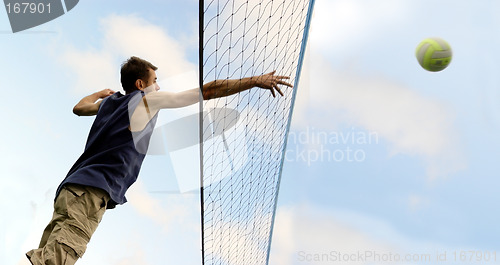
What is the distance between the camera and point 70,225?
7.25ft

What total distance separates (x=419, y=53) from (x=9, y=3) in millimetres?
3675

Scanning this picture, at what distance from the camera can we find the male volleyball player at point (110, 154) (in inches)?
86.6

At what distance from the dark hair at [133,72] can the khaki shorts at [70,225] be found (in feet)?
2.09

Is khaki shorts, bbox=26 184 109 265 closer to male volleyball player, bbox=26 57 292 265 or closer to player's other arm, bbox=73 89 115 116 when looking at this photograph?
male volleyball player, bbox=26 57 292 265

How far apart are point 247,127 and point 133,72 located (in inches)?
55.4

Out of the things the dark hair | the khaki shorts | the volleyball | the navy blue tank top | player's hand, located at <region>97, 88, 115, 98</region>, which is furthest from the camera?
the volleyball

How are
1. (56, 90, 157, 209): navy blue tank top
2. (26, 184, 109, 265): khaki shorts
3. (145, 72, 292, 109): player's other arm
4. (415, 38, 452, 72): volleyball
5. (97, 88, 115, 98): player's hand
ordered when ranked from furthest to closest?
(415, 38, 452, 72): volleyball → (97, 88, 115, 98): player's hand → (145, 72, 292, 109): player's other arm → (56, 90, 157, 209): navy blue tank top → (26, 184, 109, 265): khaki shorts

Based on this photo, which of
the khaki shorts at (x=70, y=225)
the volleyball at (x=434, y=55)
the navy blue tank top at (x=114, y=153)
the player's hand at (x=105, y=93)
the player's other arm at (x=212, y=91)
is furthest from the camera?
the volleyball at (x=434, y=55)

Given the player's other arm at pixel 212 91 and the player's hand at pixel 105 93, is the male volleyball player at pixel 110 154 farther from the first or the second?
the player's hand at pixel 105 93

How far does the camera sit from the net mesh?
10.5 feet

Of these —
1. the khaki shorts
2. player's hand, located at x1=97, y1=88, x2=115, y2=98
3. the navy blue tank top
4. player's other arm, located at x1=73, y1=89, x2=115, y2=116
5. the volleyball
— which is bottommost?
the khaki shorts

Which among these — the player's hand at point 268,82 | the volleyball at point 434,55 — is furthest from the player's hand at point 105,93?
the volleyball at point 434,55

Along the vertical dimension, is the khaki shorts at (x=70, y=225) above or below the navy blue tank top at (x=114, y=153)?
below

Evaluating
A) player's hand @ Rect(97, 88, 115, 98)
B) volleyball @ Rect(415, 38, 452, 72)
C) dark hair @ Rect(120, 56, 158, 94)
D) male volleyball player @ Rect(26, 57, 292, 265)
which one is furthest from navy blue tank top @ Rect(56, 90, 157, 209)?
volleyball @ Rect(415, 38, 452, 72)
